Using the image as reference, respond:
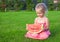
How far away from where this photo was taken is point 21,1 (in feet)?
45.8

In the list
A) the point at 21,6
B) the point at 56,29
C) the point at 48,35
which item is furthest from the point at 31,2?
the point at 48,35

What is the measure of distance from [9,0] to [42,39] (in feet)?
29.8

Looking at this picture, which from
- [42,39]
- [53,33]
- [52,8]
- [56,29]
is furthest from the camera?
[52,8]

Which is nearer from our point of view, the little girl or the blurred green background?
the little girl

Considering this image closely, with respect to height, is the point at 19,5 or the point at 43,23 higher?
the point at 43,23

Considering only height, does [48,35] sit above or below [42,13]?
below

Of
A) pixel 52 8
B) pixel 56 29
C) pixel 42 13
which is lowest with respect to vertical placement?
pixel 52 8

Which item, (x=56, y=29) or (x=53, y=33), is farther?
(x=56, y=29)

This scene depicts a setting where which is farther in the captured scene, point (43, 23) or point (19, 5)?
point (19, 5)

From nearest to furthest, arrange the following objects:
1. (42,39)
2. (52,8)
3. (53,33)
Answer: (42,39), (53,33), (52,8)

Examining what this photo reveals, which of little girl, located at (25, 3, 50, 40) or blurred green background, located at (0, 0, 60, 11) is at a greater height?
little girl, located at (25, 3, 50, 40)

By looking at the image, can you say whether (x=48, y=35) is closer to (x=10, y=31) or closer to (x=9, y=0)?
(x=10, y=31)

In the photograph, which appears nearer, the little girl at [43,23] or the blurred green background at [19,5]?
the little girl at [43,23]

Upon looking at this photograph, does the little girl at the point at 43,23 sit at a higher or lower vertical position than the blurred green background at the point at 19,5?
higher
